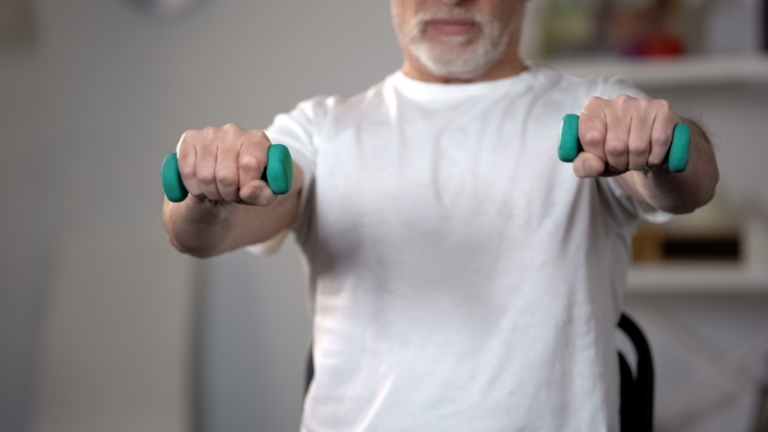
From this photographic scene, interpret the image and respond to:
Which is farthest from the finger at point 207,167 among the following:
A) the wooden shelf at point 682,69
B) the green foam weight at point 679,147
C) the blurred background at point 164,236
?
the blurred background at point 164,236

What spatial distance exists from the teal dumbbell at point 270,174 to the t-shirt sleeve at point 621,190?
45 cm

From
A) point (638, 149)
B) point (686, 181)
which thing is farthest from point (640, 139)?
point (686, 181)

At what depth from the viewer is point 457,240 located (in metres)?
0.88

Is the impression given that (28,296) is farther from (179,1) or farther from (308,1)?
Result: (308,1)

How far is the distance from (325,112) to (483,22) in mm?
252

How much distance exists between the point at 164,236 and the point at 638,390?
146cm

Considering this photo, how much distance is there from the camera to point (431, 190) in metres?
0.90

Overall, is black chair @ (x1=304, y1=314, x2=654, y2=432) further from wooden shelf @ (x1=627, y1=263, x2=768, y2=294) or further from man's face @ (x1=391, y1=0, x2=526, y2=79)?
wooden shelf @ (x1=627, y1=263, x2=768, y2=294)

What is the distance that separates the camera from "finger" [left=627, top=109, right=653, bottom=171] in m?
0.58

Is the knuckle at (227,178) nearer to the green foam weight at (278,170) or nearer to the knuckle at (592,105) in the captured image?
the green foam weight at (278,170)

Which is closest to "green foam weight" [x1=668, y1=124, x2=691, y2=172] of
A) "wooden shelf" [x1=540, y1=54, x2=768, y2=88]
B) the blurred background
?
"wooden shelf" [x1=540, y1=54, x2=768, y2=88]

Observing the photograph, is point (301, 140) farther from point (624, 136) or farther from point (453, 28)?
point (624, 136)

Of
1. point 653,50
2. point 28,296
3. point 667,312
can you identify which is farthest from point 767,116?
point 28,296

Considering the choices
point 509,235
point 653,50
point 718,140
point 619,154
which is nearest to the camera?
point 619,154
